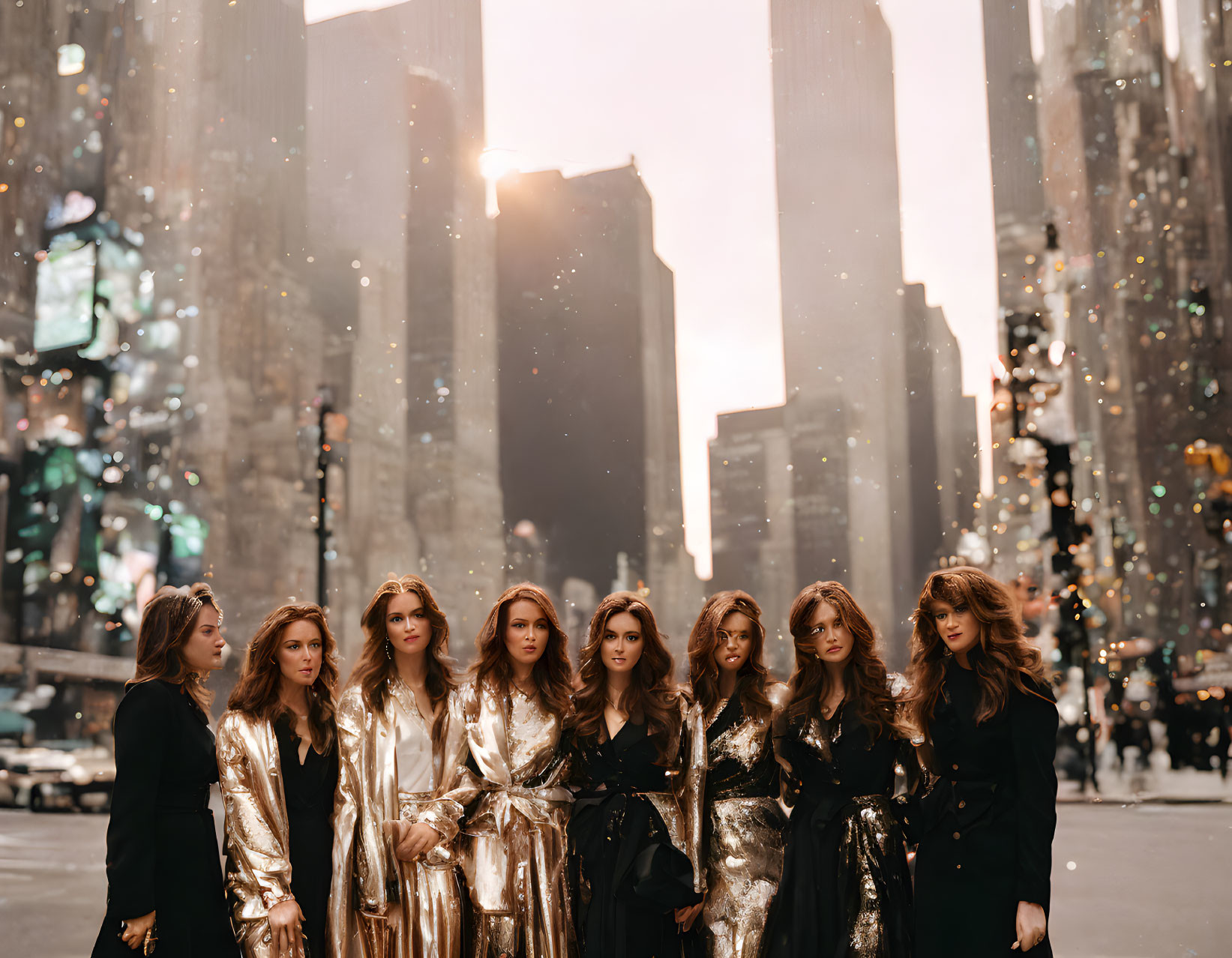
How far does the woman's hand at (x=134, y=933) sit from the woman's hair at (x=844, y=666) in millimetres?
2102

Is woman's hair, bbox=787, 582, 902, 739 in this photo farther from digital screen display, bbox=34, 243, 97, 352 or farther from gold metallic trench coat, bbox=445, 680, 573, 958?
digital screen display, bbox=34, 243, 97, 352

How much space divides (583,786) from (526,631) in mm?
592

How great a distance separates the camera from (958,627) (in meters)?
3.08

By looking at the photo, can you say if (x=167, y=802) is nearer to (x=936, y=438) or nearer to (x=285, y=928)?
(x=285, y=928)

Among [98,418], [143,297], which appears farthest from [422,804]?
[143,297]

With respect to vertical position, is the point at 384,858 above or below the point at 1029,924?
above


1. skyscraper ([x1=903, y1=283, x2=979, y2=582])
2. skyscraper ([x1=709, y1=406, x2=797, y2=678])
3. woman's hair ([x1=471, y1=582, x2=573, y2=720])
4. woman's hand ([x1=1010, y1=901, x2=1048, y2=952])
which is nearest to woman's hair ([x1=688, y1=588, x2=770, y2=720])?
woman's hair ([x1=471, y1=582, x2=573, y2=720])

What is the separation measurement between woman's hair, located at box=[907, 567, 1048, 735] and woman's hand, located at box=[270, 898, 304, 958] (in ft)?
6.69

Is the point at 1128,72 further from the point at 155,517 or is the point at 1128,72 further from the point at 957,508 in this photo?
the point at 155,517

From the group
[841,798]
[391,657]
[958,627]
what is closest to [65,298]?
[391,657]

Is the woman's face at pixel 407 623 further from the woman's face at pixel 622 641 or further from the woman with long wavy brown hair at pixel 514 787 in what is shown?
the woman's face at pixel 622 641

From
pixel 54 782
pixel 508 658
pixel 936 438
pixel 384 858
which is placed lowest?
pixel 54 782

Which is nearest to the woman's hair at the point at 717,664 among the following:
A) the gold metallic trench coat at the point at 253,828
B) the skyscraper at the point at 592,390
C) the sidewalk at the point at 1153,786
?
the gold metallic trench coat at the point at 253,828

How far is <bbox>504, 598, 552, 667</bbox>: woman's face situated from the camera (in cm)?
359
